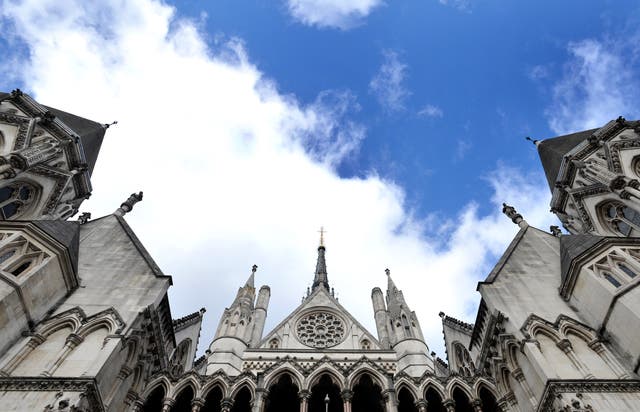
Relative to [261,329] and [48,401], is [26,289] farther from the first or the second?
[261,329]

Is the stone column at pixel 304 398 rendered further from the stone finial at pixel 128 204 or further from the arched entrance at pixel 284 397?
the stone finial at pixel 128 204

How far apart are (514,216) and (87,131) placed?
23669 mm

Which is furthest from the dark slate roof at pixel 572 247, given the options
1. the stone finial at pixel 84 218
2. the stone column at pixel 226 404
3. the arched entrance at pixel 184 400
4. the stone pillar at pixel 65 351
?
the stone finial at pixel 84 218

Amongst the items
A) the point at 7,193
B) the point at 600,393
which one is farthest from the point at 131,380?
the point at 600,393

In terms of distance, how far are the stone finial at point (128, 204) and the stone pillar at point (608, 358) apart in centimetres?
1960

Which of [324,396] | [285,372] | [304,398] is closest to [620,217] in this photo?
[324,396]

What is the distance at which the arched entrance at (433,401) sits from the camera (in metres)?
14.0

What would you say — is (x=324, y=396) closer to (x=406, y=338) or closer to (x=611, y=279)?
(x=611, y=279)

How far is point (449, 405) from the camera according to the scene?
523 inches

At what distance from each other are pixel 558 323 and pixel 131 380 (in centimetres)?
1399

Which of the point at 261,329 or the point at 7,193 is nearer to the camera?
the point at 7,193

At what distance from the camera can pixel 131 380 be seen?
14.1 meters

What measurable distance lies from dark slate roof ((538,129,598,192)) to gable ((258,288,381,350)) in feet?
47.6

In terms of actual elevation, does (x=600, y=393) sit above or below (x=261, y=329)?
below
